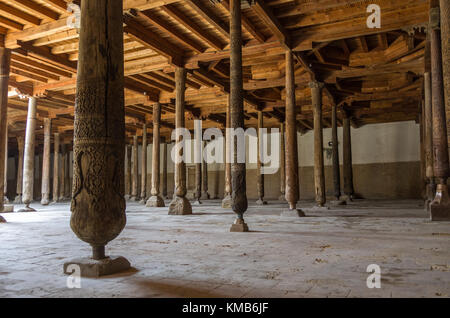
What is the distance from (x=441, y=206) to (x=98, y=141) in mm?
7880

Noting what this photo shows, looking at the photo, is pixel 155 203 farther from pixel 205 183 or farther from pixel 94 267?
pixel 94 267

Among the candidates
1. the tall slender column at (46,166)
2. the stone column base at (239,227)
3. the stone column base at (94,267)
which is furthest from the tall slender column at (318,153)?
the tall slender column at (46,166)

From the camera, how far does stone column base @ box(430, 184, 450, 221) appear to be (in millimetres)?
7902

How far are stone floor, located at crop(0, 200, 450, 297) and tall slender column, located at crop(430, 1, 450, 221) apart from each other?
1.48 m

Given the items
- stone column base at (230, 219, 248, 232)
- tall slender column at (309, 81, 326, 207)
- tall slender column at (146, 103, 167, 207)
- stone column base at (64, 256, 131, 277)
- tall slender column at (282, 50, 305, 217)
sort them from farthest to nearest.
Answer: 1. tall slender column at (146, 103, 167, 207)
2. tall slender column at (309, 81, 326, 207)
3. tall slender column at (282, 50, 305, 217)
4. stone column base at (230, 219, 248, 232)
5. stone column base at (64, 256, 131, 277)

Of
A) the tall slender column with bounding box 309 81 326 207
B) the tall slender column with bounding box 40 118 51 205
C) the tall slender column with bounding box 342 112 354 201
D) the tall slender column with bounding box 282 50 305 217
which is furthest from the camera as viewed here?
the tall slender column with bounding box 342 112 354 201

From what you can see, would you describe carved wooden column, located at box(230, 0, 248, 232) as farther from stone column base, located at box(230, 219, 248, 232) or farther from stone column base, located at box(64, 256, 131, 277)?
stone column base, located at box(64, 256, 131, 277)

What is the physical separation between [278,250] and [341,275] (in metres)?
1.53

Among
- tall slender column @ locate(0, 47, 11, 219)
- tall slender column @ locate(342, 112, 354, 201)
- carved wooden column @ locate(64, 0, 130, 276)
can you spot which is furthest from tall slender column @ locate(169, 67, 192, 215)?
tall slender column @ locate(342, 112, 354, 201)

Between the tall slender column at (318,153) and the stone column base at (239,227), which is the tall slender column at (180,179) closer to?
the stone column base at (239,227)

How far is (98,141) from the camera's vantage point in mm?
3488

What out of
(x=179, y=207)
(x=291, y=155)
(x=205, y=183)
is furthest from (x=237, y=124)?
(x=205, y=183)
